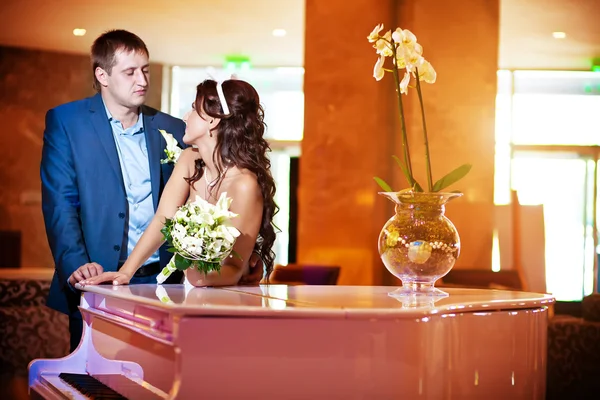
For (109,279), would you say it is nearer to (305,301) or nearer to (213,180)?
(213,180)

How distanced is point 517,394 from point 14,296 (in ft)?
20.2

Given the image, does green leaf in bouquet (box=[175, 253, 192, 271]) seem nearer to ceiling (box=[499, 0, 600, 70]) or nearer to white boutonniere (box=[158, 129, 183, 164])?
white boutonniere (box=[158, 129, 183, 164])

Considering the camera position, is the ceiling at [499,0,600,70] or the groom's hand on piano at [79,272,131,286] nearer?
the groom's hand on piano at [79,272,131,286]

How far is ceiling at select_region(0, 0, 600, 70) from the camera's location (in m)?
9.88

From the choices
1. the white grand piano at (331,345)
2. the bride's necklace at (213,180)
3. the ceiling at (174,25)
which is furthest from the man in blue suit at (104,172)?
the ceiling at (174,25)

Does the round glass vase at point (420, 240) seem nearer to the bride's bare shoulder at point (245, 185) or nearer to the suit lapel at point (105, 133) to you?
the bride's bare shoulder at point (245, 185)

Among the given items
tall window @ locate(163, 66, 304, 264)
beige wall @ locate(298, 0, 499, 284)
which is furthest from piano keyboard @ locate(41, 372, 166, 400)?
tall window @ locate(163, 66, 304, 264)

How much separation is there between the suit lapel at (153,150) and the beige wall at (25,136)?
32.5ft

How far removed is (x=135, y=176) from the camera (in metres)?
3.62

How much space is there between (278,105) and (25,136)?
163 inches

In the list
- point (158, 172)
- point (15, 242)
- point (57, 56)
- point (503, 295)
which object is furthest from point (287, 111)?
point (503, 295)

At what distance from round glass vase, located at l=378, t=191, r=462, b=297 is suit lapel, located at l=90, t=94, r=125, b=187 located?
4.25 feet

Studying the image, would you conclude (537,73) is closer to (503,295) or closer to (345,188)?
(345,188)

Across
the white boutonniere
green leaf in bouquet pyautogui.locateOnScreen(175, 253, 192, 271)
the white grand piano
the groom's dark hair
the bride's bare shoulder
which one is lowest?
the white grand piano
